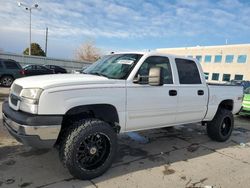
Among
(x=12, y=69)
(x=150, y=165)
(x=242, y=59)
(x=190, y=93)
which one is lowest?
(x=150, y=165)

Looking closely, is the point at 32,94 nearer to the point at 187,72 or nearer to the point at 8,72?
the point at 187,72

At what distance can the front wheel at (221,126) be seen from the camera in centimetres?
628

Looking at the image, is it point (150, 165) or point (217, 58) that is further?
point (217, 58)

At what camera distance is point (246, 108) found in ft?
32.5

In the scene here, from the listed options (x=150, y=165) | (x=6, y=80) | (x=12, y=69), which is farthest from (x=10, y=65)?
(x=150, y=165)

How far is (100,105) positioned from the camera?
410 centimetres

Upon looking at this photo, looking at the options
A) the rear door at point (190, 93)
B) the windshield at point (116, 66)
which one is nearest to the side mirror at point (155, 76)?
the windshield at point (116, 66)

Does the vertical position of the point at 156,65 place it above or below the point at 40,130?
above

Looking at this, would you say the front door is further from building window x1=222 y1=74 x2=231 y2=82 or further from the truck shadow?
building window x1=222 y1=74 x2=231 y2=82

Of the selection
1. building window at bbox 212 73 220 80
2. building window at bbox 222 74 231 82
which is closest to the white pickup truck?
building window at bbox 222 74 231 82

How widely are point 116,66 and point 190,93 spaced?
65.5 inches

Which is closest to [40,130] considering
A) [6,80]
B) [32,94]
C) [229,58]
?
[32,94]

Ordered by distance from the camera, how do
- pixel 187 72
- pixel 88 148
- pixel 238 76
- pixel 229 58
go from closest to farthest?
1. pixel 88 148
2. pixel 187 72
3. pixel 238 76
4. pixel 229 58

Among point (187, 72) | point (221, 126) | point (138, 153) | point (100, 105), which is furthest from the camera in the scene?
point (221, 126)
